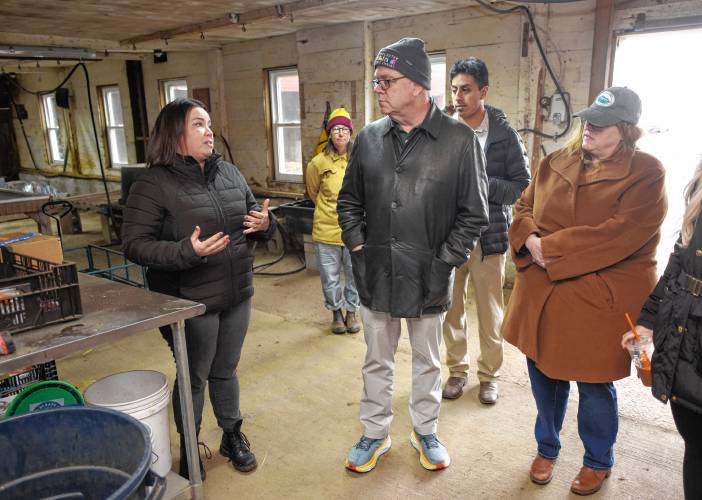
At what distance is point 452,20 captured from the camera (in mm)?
4613

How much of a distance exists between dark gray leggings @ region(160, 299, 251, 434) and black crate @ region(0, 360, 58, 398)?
73 cm

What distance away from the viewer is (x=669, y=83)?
12.5ft

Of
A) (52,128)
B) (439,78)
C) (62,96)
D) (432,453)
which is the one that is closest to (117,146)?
(62,96)

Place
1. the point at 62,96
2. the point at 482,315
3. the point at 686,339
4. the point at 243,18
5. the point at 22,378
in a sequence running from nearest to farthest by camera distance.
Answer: the point at 686,339, the point at 22,378, the point at 482,315, the point at 243,18, the point at 62,96

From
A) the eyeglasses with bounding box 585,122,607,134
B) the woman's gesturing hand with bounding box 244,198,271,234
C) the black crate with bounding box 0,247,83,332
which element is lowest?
the black crate with bounding box 0,247,83,332

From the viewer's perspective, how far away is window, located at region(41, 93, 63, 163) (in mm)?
9969

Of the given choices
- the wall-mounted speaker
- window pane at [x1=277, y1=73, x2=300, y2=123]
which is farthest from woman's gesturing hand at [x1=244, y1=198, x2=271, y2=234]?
the wall-mounted speaker

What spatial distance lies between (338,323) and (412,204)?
198 cm

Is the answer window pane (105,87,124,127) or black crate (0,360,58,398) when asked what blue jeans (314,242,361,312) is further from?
window pane (105,87,124,127)

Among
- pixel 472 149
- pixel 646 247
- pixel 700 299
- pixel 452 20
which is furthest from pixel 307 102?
Answer: pixel 700 299

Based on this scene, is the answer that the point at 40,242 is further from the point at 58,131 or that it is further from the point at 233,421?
the point at 58,131

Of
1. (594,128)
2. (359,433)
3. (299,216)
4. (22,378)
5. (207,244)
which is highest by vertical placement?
(594,128)

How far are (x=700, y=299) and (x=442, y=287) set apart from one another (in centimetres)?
88

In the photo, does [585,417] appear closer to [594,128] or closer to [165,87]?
[594,128]
